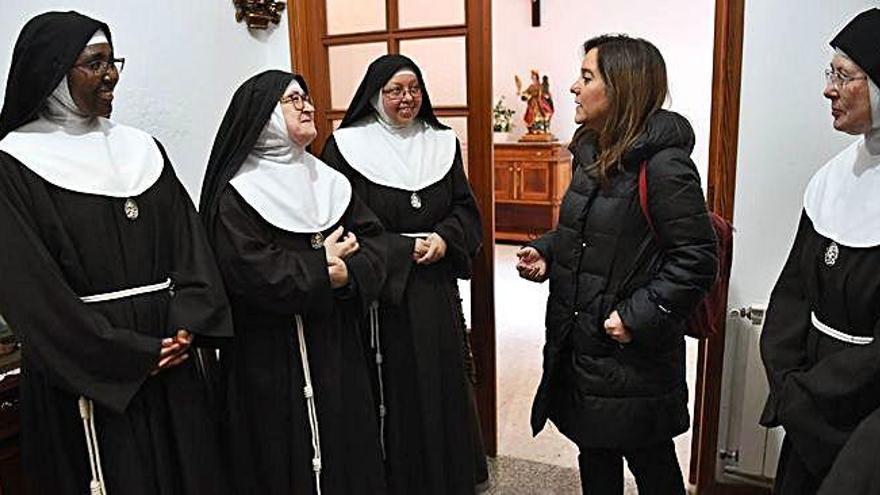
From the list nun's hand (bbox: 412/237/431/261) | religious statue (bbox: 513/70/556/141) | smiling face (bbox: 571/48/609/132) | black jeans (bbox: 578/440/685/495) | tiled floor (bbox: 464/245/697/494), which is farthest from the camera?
religious statue (bbox: 513/70/556/141)

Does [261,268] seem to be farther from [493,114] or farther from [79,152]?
[493,114]

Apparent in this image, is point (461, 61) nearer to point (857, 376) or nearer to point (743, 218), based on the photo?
point (743, 218)

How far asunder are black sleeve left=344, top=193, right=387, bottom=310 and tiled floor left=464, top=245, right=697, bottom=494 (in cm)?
101

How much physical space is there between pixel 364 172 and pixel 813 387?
1282 mm

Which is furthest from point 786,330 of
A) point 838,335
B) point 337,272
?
point 337,272

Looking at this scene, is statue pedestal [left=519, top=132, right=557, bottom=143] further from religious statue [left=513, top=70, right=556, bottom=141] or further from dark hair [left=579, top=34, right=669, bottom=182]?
dark hair [left=579, top=34, right=669, bottom=182]


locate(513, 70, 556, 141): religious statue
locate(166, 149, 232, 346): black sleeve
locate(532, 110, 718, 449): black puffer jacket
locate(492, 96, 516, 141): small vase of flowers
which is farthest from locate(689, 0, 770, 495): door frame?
locate(492, 96, 516, 141): small vase of flowers

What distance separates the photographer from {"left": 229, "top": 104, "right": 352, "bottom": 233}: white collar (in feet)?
5.78

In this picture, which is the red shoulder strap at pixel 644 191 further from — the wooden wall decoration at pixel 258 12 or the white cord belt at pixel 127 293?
the wooden wall decoration at pixel 258 12

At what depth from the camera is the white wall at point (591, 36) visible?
6.16m

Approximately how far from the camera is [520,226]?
629 cm

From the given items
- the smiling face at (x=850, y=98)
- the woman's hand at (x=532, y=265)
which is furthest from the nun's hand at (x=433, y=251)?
the smiling face at (x=850, y=98)

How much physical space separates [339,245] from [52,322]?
0.69 m

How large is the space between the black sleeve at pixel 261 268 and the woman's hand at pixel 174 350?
0.62 ft
